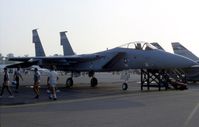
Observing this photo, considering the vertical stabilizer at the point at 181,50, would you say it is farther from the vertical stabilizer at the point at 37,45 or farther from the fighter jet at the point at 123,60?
the fighter jet at the point at 123,60

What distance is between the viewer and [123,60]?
2059 cm

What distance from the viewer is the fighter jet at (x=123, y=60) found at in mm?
19172

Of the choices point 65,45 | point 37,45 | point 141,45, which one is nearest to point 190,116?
point 141,45

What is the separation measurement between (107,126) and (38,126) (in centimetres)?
156

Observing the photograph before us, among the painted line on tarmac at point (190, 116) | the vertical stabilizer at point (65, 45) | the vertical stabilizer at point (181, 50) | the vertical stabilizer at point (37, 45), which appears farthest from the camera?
the vertical stabilizer at point (181, 50)

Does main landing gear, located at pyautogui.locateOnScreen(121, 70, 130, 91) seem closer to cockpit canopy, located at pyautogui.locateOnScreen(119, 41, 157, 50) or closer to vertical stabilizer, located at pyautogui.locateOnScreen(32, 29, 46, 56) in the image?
cockpit canopy, located at pyautogui.locateOnScreen(119, 41, 157, 50)

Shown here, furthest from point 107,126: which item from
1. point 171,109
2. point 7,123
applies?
point 171,109

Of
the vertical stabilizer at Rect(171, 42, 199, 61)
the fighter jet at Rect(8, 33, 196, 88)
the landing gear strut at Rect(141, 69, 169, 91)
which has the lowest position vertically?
the landing gear strut at Rect(141, 69, 169, 91)

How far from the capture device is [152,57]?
765 inches

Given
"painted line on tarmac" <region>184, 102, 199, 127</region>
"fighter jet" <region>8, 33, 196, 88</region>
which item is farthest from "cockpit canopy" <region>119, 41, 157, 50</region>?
"painted line on tarmac" <region>184, 102, 199, 127</region>

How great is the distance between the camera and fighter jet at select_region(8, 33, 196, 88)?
62.9 ft

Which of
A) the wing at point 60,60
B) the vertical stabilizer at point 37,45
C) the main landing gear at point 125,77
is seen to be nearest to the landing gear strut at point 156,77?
the main landing gear at point 125,77

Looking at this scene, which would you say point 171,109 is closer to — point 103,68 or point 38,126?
point 38,126

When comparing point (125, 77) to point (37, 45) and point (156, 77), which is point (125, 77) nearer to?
point (156, 77)
